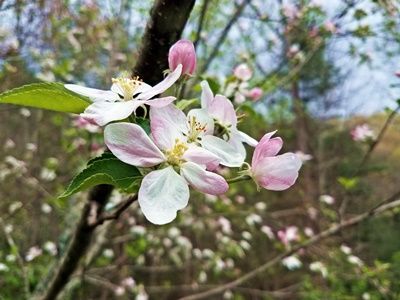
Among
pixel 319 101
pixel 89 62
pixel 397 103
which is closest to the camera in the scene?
pixel 397 103

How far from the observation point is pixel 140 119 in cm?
60

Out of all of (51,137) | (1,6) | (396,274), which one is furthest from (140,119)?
(396,274)

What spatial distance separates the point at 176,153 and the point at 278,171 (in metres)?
0.14

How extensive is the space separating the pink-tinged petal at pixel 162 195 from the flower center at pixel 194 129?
0.07 metres

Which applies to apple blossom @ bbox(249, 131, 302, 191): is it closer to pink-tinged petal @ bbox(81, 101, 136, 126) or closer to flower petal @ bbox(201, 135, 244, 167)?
flower petal @ bbox(201, 135, 244, 167)

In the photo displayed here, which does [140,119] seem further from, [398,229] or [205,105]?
[398,229]

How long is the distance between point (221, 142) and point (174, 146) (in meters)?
0.06

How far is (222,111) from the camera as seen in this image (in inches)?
24.5

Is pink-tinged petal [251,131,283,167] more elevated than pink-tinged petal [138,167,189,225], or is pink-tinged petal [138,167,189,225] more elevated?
pink-tinged petal [251,131,283,167]

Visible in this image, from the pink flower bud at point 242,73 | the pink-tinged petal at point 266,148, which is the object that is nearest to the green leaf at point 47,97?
the pink-tinged petal at point 266,148

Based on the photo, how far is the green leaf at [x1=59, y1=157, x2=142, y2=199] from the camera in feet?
1.74

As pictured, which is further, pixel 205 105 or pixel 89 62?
pixel 89 62

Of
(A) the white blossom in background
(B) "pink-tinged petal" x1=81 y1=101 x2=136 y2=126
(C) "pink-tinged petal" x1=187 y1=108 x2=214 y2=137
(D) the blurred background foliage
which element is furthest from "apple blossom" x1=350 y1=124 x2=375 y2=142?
(B) "pink-tinged petal" x1=81 y1=101 x2=136 y2=126

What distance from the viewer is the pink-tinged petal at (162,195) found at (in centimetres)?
52
